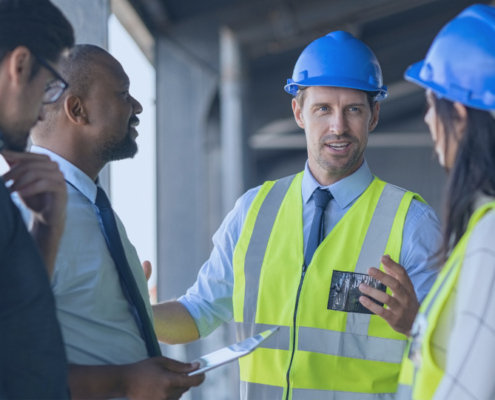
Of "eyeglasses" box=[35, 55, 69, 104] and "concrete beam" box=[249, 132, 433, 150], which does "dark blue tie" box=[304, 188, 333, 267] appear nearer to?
"eyeglasses" box=[35, 55, 69, 104]

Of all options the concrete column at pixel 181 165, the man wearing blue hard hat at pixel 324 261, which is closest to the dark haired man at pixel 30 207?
the man wearing blue hard hat at pixel 324 261

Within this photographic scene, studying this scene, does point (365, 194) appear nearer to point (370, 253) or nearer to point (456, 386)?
point (370, 253)

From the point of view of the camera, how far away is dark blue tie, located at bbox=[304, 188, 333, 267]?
8.33ft

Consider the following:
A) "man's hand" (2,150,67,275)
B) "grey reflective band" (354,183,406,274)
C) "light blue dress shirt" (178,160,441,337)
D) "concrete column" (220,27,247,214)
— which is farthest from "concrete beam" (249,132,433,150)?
"man's hand" (2,150,67,275)

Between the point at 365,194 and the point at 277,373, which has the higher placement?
the point at 365,194

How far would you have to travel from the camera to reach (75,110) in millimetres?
2178

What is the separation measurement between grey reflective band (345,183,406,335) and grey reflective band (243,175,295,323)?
0.38 m

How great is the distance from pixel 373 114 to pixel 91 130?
120 cm

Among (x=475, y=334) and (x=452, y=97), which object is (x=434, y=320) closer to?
(x=475, y=334)

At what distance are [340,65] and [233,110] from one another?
16.5ft

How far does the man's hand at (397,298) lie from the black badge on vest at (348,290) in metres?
0.30

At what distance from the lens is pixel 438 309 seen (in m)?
1.45

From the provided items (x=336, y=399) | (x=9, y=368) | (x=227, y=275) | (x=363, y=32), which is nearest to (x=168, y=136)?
(x=363, y=32)

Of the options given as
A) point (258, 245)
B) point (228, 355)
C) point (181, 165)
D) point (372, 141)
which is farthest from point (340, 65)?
point (372, 141)
